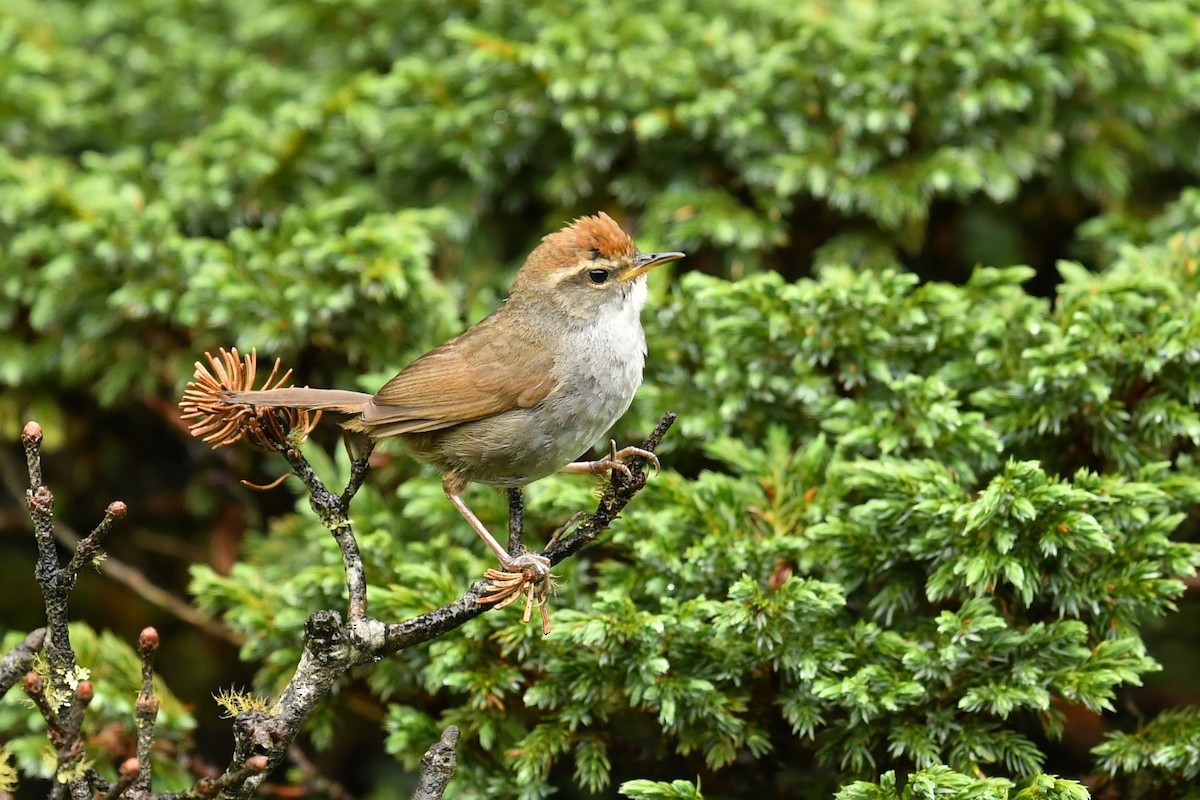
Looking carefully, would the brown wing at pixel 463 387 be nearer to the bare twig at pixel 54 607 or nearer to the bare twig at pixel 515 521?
the bare twig at pixel 515 521

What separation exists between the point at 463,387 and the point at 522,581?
0.69m

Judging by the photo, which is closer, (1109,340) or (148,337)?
(1109,340)

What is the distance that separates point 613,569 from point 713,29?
2.55 m

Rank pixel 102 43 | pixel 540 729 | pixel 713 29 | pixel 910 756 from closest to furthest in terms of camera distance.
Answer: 1. pixel 910 756
2. pixel 540 729
3. pixel 713 29
4. pixel 102 43

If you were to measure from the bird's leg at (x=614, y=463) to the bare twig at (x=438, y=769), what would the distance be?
78cm

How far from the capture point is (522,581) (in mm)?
2875

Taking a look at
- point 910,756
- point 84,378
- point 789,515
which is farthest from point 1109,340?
point 84,378

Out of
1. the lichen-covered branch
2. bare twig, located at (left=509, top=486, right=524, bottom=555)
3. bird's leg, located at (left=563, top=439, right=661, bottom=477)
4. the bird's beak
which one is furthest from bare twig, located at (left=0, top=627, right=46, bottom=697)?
the bird's beak

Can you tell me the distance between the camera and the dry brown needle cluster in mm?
2826

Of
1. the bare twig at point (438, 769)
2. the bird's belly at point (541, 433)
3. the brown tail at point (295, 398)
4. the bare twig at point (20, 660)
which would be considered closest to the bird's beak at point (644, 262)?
the bird's belly at point (541, 433)

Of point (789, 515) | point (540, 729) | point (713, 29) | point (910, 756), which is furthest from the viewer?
point (713, 29)

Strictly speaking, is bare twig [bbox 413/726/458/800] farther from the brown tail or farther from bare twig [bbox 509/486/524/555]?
the brown tail

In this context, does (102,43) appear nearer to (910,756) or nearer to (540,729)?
(540,729)

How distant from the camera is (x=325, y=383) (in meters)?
4.66
